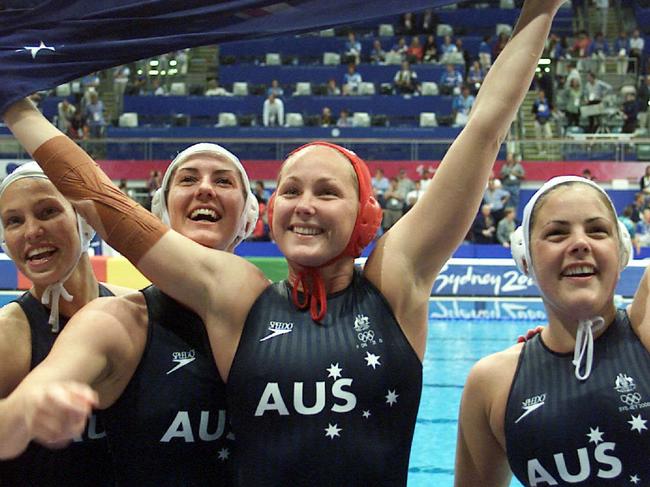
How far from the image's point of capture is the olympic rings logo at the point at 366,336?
210 centimetres

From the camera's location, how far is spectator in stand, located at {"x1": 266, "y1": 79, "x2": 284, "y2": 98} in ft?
59.9

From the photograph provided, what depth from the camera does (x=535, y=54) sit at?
2.25 m

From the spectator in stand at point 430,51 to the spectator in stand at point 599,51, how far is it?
370 centimetres

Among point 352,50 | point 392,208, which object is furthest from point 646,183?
point 352,50

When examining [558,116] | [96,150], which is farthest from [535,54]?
[558,116]

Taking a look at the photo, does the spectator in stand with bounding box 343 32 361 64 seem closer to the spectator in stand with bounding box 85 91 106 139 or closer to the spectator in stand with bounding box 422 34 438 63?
the spectator in stand with bounding box 422 34 438 63

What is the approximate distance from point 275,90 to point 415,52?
4.14 meters

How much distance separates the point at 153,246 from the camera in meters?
2.13

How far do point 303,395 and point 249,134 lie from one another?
611 inches

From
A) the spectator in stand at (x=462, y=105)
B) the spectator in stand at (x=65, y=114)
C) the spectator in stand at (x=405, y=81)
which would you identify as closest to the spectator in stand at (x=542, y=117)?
the spectator in stand at (x=462, y=105)

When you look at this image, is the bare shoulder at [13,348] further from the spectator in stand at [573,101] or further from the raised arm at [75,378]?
the spectator in stand at [573,101]

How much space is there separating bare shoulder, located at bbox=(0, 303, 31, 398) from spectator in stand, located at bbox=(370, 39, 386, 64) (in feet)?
61.0

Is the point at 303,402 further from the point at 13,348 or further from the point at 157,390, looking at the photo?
the point at 13,348

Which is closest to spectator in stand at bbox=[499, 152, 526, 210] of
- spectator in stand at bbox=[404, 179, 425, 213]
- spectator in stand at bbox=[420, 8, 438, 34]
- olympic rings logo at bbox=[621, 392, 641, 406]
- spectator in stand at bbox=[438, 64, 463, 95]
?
spectator in stand at bbox=[404, 179, 425, 213]
